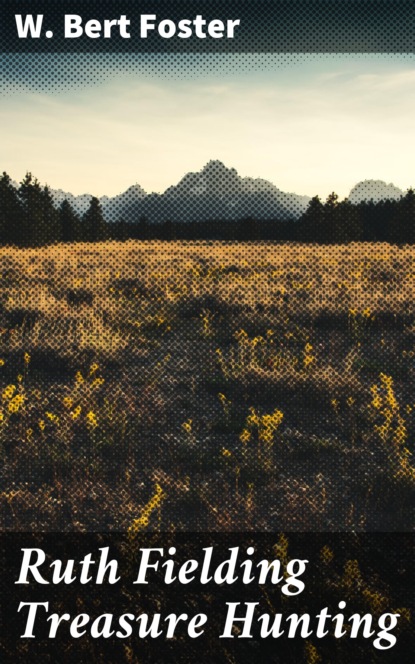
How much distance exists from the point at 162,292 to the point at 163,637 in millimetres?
8530

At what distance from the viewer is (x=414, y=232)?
94.9 ft

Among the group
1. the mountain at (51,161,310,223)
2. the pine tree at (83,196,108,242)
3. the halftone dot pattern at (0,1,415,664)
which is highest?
the pine tree at (83,196,108,242)

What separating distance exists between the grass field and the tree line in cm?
1497

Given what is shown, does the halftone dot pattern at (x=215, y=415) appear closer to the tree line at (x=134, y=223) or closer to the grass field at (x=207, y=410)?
the grass field at (x=207, y=410)

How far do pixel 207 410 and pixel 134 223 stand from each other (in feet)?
74.5

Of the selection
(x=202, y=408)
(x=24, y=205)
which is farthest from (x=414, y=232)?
Answer: (x=202, y=408)

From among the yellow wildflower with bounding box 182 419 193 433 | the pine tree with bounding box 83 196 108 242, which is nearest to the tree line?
the pine tree with bounding box 83 196 108 242

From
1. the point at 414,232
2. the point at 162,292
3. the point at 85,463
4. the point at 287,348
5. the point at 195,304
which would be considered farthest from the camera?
the point at 414,232

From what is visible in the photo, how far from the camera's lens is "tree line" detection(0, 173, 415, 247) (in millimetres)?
27469

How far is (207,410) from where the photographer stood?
579 cm

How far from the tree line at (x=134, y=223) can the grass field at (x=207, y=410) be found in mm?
14974

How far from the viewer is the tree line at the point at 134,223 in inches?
1081

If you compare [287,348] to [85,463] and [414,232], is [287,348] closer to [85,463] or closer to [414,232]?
[85,463]

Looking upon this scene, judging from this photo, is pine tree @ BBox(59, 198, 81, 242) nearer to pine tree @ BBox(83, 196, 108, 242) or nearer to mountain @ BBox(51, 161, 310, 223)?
pine tree @ BBox(83, 196, 108, 242)
